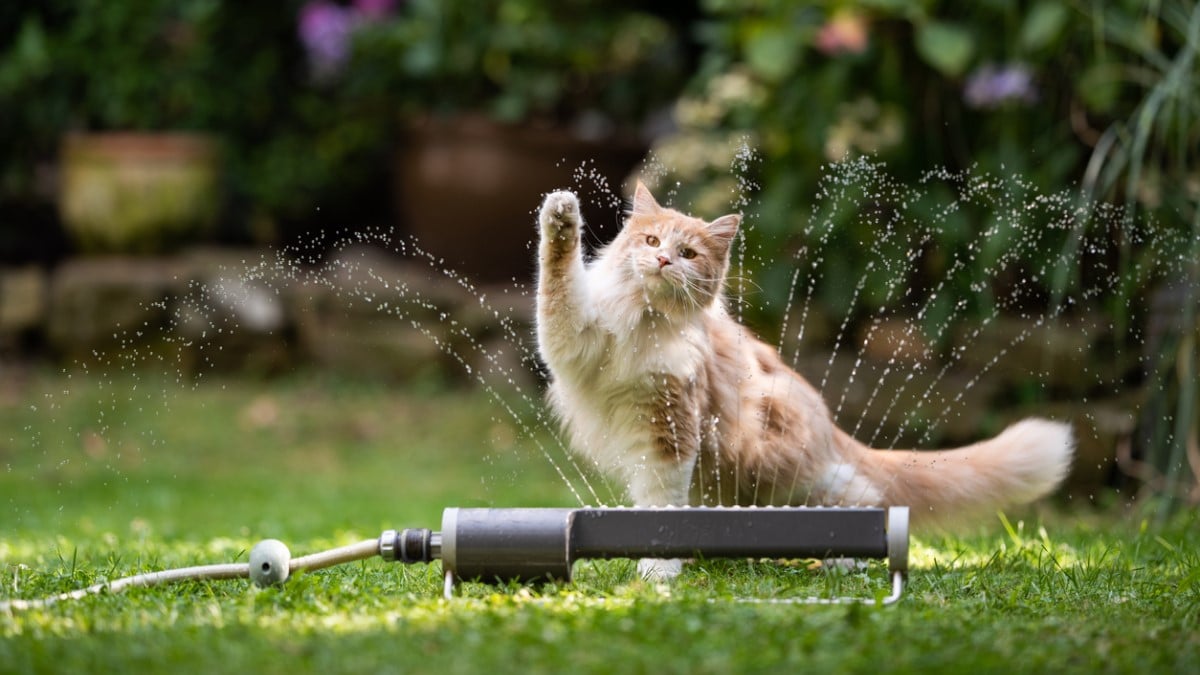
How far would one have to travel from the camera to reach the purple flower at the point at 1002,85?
605 cm

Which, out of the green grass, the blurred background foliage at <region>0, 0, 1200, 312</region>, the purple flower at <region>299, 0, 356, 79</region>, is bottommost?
the green grass

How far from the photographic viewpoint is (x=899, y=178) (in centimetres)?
630

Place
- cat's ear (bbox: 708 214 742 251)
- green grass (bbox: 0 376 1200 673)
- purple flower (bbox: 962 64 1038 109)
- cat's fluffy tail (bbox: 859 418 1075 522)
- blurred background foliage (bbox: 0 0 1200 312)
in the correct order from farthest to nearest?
1. purple flower (bbox: 962 64 1038 109)
2. blurred background foliage (bbox: 0 0 1200 312)
3. cat's fluffy tail (bbox: 859 418 1075 522)
4. cat's ear (bbox: 708 214 742 251)
5. green grass (bbox: 0 376 1200 673)

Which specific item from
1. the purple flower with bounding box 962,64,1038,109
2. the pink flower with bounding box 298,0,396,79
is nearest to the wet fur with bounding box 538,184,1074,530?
the purple flower with bounding box 962,64,1038,109

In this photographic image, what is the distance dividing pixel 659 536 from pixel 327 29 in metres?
6.28

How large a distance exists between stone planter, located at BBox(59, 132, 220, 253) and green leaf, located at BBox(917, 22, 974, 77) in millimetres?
4590

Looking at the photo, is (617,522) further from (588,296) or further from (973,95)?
(973,95)

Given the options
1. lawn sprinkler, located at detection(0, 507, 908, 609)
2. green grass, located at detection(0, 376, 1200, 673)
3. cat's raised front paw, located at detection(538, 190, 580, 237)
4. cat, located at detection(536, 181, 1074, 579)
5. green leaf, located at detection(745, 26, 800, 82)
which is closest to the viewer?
green grass, located at detection(0, 376, 1200, 673)

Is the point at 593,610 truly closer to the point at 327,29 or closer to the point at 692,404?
the point at 692,404

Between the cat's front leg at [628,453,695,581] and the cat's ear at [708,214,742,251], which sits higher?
the cat's ear at [708,214,742,251]

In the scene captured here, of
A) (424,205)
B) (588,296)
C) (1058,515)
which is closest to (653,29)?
(424,205)

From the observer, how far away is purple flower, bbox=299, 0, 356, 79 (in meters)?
8.20

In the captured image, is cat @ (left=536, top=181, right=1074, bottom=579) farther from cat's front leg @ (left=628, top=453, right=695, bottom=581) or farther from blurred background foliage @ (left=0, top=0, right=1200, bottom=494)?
blurred background foliage @ (left=0, top=0, right=1200, bottom=494)

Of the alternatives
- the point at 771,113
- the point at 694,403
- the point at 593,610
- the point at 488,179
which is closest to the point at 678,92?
the point at 488,179
